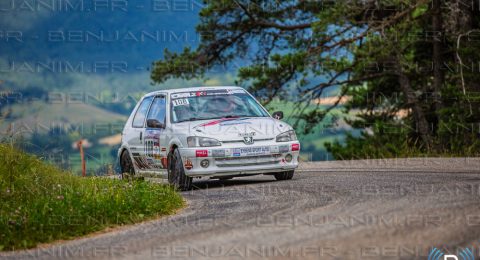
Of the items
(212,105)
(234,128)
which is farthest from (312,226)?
(212,105)

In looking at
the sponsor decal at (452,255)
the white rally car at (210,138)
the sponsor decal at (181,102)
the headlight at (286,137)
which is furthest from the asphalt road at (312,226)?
the sponsor decal at (181,102)

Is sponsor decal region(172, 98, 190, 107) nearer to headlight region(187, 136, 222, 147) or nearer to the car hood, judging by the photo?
the car hood

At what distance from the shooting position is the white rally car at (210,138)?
14016 mm

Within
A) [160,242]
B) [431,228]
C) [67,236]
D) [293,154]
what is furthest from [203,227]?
[293,154]

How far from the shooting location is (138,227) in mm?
9758

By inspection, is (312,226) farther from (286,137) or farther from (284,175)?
(284,175)

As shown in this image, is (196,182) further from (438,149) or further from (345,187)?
(438,149)

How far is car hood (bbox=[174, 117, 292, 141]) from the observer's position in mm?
14070

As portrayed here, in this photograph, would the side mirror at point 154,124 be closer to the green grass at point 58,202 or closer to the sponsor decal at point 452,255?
the green grass at point 58,202

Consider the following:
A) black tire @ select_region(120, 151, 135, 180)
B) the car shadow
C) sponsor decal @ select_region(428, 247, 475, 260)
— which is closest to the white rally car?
black tire @ select_region(120, 151, 135, 180)

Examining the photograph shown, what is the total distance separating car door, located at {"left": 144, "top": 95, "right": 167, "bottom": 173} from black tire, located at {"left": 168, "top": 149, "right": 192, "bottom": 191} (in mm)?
238

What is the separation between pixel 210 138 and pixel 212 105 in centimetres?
134

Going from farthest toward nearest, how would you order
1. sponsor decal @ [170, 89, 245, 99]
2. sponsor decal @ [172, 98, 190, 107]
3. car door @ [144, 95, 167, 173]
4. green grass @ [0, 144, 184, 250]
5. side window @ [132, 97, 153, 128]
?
side window @ [132, 97, 153, 128] < sponsor decal @ [170, 89, 245, 99] < sponsor decal @ [172, 98, 190, 107] < car door @ [144, 95, 167, 173] < green grass @ [0, 144, 184, 250]

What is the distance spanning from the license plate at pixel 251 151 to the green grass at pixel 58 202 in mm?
1698
